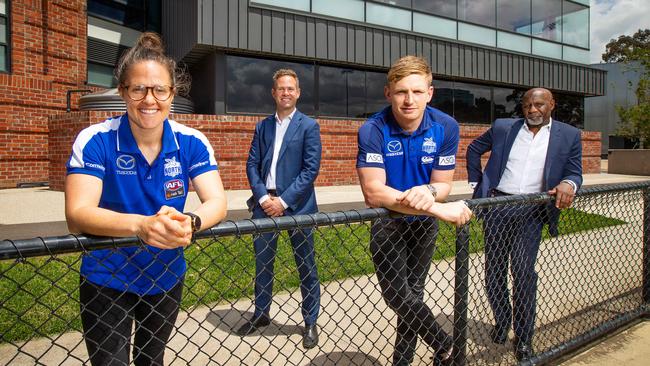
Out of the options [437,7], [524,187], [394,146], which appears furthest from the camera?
[437,7]

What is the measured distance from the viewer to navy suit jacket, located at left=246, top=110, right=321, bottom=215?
359 cm

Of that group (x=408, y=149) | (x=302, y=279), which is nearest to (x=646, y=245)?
(x=408, y=149)

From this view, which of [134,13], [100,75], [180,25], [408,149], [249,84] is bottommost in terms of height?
[408,149]

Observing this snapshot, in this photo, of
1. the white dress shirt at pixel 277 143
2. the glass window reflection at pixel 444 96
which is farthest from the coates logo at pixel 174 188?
the glass window reflection at pixel 444 96

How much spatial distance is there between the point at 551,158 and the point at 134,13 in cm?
1541

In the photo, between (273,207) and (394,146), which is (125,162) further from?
(273,207)

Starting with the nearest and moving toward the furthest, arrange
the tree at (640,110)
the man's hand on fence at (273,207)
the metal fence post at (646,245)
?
the man's hand on fence at (273,207)
the metal fence post at (646,245)
the tree at (640,110)

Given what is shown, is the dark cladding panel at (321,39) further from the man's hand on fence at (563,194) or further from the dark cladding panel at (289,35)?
the man's hand on fence at (563,194)

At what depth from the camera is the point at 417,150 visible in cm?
252

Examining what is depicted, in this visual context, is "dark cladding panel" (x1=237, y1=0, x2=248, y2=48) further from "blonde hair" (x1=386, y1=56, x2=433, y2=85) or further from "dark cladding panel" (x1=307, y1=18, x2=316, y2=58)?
"blonde hair" (x1=386, y1=56, x2=433, y2=85)

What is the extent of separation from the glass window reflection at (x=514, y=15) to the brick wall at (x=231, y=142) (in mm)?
6698

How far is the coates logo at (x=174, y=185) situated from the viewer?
70.5 inches

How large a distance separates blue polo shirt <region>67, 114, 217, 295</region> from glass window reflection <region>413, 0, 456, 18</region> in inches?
528

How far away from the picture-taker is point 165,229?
1.41 meters
